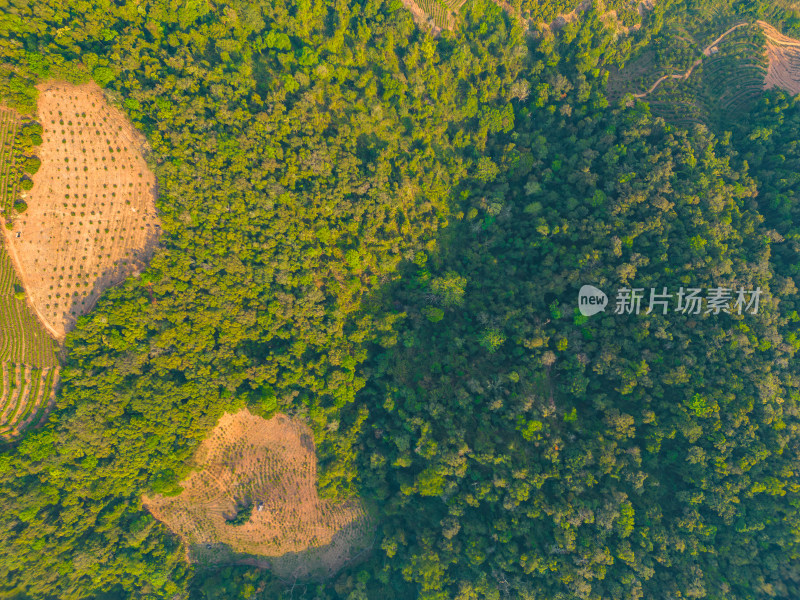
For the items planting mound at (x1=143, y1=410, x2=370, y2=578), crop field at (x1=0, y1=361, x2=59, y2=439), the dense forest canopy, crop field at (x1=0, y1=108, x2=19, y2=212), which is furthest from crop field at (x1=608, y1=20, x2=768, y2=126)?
crop field at (x1=0, y1=361, x2=59, y2=439)

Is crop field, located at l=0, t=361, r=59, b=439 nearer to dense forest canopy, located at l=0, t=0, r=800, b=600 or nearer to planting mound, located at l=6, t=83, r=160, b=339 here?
dense forest canopy, located at l=0, t=0, r=800, b=600

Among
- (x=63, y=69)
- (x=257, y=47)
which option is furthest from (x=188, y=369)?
(x=257, y=47)

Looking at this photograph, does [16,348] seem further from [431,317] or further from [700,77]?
[700,77]

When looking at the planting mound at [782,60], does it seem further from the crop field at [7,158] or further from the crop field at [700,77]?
the crop field at [7,158]

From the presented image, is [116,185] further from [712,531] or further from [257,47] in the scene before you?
[712,531]

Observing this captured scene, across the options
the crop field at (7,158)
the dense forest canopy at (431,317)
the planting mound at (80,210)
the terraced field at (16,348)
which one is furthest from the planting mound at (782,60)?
the terraced field at (16,348)

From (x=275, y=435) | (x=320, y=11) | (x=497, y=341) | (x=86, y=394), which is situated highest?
(x=320, y=11)
